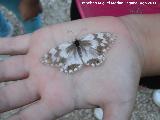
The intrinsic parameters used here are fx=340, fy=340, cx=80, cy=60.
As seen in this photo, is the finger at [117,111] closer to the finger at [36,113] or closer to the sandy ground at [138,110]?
the finger at [36,113]

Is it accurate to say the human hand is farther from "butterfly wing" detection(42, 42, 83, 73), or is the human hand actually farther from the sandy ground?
the sandy ground

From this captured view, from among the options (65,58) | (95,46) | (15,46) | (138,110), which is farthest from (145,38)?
(138,110)

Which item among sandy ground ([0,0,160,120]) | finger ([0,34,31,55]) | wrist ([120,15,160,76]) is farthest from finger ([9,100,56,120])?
sandy ground ([0,0,160,120])

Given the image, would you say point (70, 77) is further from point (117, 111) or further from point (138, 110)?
point (138, 110)

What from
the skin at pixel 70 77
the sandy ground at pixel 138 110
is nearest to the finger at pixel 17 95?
the skin at pixel 70 77

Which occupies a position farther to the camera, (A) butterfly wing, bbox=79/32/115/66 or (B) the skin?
(A) butterfly wing, bbox=79/32/115/66

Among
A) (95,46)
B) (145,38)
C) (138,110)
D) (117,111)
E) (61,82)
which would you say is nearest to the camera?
(117,111)

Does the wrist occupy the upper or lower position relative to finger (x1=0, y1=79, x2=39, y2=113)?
upper
